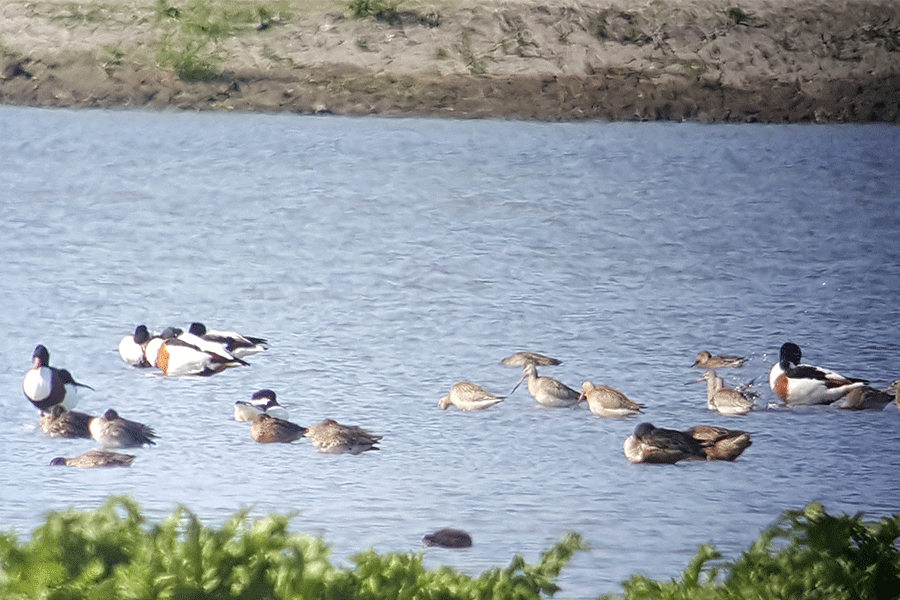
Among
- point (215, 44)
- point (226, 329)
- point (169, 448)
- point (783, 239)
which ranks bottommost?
point (169, 448)

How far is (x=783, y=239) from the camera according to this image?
2141mm

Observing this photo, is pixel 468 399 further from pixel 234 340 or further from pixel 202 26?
pixel 202 26

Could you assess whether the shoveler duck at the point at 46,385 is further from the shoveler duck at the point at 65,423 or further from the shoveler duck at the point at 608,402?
the shoveler duck at the point at 608,402

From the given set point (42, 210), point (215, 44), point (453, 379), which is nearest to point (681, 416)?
point (453, 379)

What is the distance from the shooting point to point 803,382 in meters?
1.99

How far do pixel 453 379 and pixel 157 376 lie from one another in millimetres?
567

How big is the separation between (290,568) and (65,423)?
107 centimetres

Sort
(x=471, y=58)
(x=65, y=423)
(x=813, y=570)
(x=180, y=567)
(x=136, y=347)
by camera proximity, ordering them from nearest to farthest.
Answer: (x=180, y=567) → (x=813, y=570) → (x=65, y=423) → (x=136, y=347) → (x=471, y=58)

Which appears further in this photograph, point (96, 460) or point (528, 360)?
point (528, 360)

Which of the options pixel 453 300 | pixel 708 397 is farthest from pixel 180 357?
pixel 708 397

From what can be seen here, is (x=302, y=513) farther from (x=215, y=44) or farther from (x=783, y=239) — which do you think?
(x=783, y=239)

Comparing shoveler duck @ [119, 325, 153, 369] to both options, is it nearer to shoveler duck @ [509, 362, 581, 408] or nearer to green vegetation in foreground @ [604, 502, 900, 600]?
shoveler duck @ [509, 362, 581, 408]

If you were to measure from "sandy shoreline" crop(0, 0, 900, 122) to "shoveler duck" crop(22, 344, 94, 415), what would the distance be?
566 mm

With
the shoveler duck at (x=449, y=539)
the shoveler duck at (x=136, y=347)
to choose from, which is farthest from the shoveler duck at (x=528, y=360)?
the shoveler duck at (x=136, y=347)
